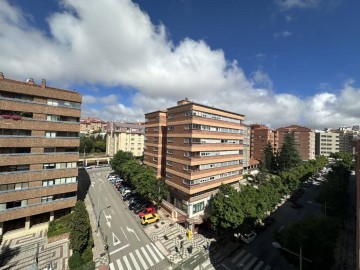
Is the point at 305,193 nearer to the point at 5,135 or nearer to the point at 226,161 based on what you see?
the point at 226,161

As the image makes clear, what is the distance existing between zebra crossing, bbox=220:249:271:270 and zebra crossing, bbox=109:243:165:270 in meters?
9.31

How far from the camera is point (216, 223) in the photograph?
3038cm

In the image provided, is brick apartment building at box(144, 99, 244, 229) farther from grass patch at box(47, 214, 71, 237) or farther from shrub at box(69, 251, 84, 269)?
grass patch at box(47, 214, 71, 237)

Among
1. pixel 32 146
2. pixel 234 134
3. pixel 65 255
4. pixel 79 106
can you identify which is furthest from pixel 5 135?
pixel 234 134

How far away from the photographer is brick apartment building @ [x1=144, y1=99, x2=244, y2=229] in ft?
123

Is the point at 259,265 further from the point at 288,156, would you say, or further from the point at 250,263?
the point at 288,156

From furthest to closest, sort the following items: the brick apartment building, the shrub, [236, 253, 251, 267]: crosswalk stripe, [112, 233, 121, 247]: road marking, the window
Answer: the window
the brick apartment building
[112, 233, 121, 247]: road marking
[236, 253, 251, 267]: crosswalk stripe
the shrub

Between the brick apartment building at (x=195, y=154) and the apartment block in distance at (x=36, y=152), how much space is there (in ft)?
62.6

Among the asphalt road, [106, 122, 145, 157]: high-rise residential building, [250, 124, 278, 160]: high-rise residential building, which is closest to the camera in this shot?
the asphalt road

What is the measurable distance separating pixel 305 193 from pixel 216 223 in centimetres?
4481

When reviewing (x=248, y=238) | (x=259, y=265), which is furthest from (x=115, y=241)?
(x=259, y=265)

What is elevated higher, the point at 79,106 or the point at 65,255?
the point at 79,106

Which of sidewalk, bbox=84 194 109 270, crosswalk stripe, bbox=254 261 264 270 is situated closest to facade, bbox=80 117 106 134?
sidewalk, bbox=84 194 109 270

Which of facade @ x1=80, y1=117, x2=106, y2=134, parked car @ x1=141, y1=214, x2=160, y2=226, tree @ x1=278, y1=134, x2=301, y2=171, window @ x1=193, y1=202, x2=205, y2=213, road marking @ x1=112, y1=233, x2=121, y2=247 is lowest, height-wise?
road marking @ x1=112, y1=233, x2=121, y2=247
